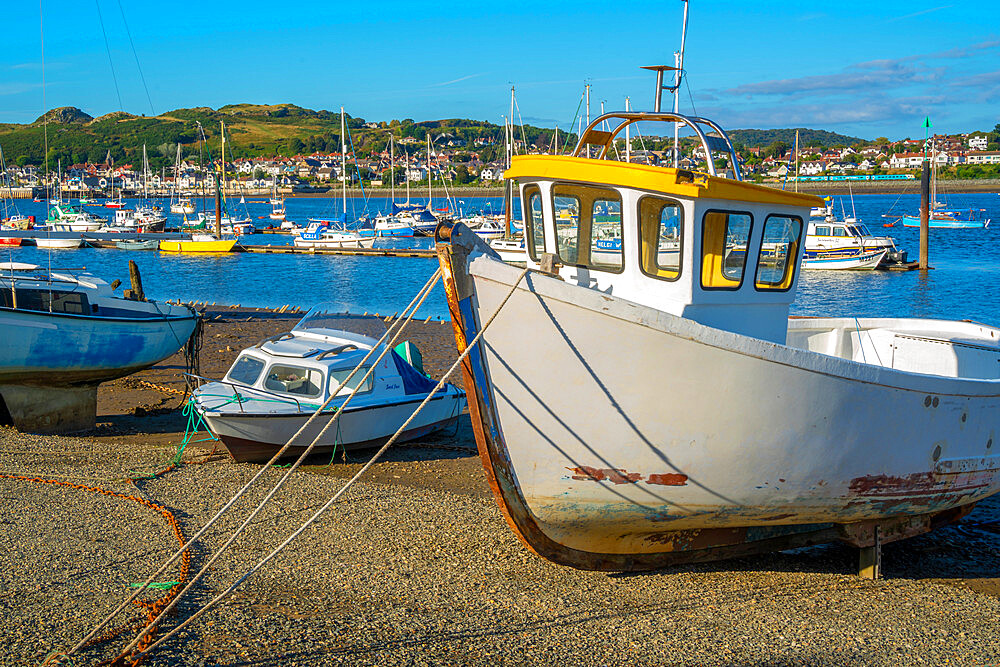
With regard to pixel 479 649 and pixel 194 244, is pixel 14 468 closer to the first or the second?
pixel 479 649

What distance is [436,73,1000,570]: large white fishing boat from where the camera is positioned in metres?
6.45

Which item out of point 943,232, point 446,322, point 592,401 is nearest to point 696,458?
point 592,401

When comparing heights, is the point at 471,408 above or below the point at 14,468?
above

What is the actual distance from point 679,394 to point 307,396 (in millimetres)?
6168

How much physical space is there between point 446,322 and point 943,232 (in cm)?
6867

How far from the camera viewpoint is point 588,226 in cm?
808

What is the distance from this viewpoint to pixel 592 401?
655cm

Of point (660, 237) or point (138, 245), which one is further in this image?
point (138, 245)

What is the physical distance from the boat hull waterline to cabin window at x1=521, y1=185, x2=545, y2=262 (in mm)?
1944

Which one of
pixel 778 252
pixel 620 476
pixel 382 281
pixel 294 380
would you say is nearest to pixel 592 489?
pixel 620 476

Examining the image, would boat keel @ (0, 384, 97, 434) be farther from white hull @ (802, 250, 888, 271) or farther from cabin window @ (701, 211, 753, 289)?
white hull @ (802, 250, 888, 271)

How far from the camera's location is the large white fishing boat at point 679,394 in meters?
6.45

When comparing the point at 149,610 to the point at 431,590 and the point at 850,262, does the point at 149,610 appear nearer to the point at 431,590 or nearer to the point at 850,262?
the point at 431,590

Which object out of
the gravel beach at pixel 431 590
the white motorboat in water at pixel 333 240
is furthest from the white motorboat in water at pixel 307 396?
the white motorboat in water at pixel 333 240
